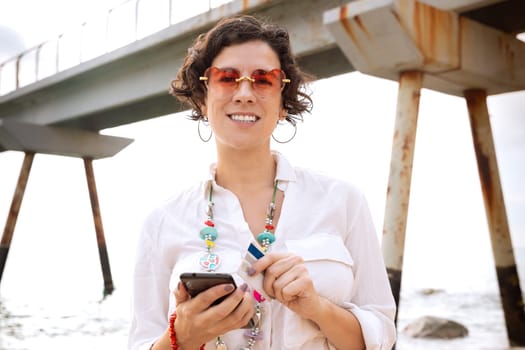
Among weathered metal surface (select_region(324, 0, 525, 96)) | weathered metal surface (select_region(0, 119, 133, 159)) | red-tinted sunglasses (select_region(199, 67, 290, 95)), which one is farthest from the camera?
weathered metal surface (select_region(0, 119, 133, 159))

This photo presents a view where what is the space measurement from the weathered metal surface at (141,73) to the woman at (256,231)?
5787mm

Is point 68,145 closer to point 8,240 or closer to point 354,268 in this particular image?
point 8,240

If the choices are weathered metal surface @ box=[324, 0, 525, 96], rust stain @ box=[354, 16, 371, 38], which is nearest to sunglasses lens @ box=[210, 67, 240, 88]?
weathered metal surface @ box=[324, 0, 525, 96]

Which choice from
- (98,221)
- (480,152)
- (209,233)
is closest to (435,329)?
(480,152)

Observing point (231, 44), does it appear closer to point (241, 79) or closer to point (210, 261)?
point (241, 79)

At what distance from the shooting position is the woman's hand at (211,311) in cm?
162

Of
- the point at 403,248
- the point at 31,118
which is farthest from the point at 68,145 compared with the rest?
the point at 403,248

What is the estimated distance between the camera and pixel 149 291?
6.58 feet

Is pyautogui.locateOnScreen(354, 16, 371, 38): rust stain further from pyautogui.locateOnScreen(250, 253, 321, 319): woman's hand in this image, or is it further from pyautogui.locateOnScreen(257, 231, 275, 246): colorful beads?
pyautogui.locateOnScreen(250, 253, 321, 319): woman's hand

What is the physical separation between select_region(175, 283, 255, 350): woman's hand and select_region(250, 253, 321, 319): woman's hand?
0.25 feet

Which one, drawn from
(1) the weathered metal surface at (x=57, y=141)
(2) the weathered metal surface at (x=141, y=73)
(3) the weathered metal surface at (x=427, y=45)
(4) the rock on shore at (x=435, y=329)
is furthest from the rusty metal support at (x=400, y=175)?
(1) the weathered metal surface at (x=57, y=141)

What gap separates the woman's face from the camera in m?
1.99

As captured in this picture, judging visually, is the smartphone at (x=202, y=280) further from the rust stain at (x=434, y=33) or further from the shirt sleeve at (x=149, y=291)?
the rust stain at (x=434, y=33)

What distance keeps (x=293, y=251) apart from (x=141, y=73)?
12.3 meters
